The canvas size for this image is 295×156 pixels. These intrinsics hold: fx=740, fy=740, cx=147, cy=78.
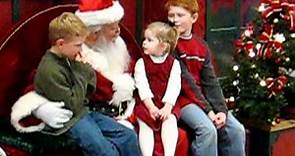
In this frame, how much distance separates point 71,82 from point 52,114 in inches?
7.5

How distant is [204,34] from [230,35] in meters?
0.25

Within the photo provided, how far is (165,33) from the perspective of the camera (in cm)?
369

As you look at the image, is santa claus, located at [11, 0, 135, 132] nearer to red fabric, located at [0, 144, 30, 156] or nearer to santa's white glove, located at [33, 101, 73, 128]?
santa's white glove, located at [33, 101, 73, 128]

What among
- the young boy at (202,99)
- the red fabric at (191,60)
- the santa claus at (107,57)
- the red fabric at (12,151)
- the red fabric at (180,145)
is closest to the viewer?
the red fabric at (12,151)

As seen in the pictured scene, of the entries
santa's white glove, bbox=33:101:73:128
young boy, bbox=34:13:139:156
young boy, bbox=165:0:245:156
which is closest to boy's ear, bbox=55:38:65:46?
young boy, bbox=34:13:139:156

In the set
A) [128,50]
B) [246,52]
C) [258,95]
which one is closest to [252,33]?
[246,52]

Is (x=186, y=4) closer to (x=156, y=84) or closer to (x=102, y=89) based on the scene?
(x=156, y=84)

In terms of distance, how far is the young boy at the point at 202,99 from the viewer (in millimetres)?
3855

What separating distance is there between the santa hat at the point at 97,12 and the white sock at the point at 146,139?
542mm

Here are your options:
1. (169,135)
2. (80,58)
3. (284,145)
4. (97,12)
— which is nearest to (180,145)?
(169,135)

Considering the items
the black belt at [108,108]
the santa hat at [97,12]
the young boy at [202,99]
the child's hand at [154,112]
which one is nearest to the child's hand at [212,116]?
the young boy at [202,99]

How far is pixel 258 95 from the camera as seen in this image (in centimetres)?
439

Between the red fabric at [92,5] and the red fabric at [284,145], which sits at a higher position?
the red fabric at [92,5]

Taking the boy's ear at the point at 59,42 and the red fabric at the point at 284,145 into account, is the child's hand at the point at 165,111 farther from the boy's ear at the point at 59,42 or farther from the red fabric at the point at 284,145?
the red fabric at the point at 284,145
